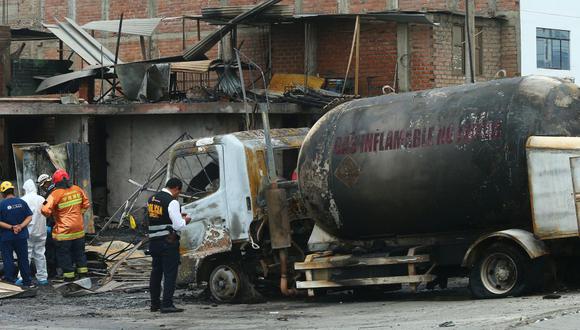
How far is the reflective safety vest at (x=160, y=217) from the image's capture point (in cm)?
1328

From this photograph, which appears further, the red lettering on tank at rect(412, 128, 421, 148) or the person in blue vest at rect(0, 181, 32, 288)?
the person in blue vest at rect(0, 181, 32, 288)

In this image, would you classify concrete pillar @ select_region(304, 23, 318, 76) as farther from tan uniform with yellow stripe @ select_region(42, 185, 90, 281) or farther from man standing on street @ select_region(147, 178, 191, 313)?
man standing on street @ select_region(147, 178, 191, 313)

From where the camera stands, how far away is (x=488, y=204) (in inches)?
492

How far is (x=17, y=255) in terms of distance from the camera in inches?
651

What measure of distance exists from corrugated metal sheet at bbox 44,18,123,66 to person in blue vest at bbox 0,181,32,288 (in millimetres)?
8512

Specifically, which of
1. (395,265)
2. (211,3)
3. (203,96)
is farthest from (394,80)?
(395,265)

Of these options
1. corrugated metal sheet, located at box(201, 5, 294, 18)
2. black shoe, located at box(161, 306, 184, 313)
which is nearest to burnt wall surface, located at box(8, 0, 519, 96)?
corrugated metal sheet, located at box(201, 5, 294, 18)

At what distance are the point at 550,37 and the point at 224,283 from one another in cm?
1526

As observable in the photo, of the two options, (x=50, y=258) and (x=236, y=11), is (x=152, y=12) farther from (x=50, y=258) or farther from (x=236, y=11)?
(x=50, y=258)

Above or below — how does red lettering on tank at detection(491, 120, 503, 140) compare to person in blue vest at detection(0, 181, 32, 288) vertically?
above

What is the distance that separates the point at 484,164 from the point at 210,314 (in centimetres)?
375

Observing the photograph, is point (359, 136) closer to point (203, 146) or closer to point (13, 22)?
point (203, 146)

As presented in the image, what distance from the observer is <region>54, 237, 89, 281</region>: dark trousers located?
656 inches

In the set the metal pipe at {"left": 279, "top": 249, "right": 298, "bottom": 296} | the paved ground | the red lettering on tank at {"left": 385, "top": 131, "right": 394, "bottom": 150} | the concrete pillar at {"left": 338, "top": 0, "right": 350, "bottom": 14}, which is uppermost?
the concrete pillar at {"left": 338, "top": 0, "right": 350, "bottom": 14}
